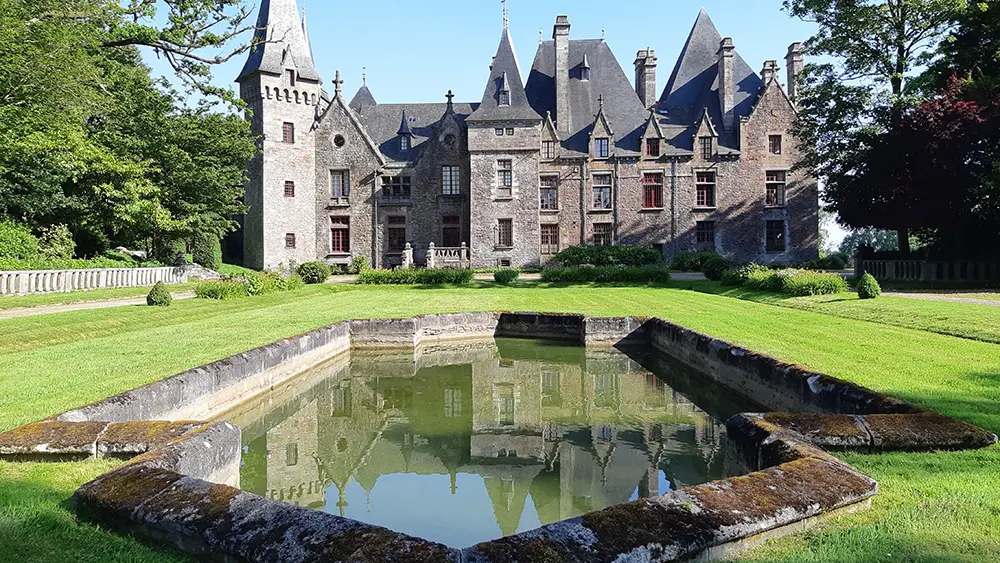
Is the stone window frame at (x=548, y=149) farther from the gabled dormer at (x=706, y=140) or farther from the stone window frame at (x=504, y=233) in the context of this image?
the gabled dormer at (x=706, y=140)

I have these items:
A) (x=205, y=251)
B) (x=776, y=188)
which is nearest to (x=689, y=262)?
(x=776, y=188)

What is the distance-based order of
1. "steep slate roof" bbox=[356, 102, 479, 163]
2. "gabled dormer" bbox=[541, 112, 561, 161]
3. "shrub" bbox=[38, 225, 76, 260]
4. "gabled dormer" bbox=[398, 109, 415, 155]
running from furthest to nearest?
1. "gabled dormer" bbox=[398, 109, 415, 155]
2. "steep slate roof" bbox=[356, 102, 479, 163]
3. "gabled dormer" bbox=[541, 112, 561, 161]
4. "shrub" bbox=[38, 225, 76, 260]

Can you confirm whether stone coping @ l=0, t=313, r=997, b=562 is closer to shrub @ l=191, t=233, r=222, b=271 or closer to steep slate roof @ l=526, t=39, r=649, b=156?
shrub @ l=191, t=233, r=222, b=271

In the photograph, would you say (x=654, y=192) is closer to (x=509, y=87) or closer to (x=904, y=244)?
(x=509, y=87)

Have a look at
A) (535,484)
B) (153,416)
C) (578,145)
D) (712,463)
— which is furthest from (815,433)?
(578,145)

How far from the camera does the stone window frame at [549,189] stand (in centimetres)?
3553

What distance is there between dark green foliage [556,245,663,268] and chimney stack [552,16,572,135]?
31.1ft

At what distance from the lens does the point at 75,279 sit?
2014cm

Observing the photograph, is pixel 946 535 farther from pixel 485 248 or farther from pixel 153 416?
pixel 485 248

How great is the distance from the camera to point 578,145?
3562 cm

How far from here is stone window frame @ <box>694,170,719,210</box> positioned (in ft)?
117

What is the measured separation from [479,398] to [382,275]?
18.2 meters

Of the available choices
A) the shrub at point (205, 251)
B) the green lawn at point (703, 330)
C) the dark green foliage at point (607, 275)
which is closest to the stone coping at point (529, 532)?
the green lawn at point (703, 330)

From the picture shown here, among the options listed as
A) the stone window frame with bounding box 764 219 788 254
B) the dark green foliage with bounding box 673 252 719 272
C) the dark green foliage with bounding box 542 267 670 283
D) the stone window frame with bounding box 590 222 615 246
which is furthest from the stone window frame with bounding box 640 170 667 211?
the dark green foliage with bounding box 542 267 670 283
